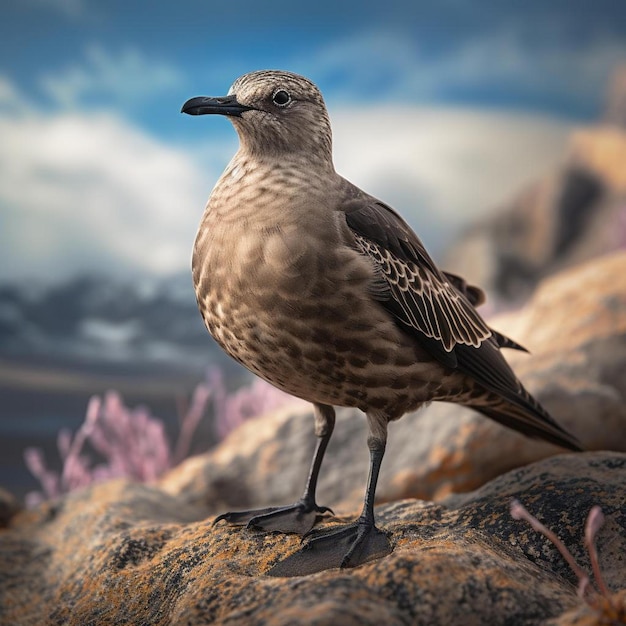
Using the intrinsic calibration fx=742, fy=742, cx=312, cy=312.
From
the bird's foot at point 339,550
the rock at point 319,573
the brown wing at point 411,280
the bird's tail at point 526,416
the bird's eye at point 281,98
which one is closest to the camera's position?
the rock at point 319,573

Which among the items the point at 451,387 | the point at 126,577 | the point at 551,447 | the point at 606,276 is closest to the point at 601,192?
the point at 606,276

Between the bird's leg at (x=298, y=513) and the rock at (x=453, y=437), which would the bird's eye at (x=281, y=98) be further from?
the rock at (x=453, y=437)

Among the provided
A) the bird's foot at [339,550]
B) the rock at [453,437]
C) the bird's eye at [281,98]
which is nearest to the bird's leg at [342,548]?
the bird's foot at [339,550]

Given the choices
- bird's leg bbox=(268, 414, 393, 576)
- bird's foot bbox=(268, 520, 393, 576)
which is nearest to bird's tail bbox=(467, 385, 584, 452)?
bird's leg bbox=(268, 414, 393, 576)

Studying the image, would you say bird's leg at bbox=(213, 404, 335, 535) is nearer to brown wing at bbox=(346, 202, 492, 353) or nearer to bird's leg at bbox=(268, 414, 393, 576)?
bird's leg at bbox=(268, 414, 393, 576)

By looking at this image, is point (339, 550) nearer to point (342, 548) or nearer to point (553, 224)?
point (342, 548)
